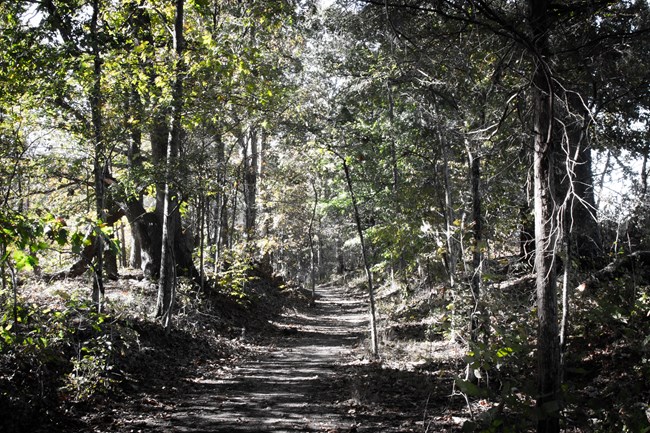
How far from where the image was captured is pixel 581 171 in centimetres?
1067

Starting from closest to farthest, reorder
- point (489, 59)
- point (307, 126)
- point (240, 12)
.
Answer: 1. point (489, 59)
2. point (240, 12)
3. point (307, 126)

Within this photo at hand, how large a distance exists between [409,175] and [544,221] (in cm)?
1173

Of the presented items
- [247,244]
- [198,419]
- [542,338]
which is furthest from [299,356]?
[542,338]

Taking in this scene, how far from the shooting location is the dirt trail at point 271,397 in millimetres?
5973

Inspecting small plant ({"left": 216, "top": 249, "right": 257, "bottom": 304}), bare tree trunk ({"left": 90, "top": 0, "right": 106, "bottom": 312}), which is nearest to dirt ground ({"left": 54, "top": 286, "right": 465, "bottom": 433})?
bare tree trunk ({"left": 90, "top": 0, "right": 106, "bottom": 312})

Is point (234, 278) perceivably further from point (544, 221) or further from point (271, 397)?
point (544, 221)

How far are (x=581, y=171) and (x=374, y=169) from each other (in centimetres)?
975

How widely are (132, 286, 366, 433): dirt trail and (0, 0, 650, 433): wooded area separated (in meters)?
1.22

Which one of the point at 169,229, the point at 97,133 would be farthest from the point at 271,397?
the point at 97,133

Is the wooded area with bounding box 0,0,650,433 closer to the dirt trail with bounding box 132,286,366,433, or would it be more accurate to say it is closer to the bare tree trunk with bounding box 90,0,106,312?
the bare tree trunk with bounding box 90,0,106,312

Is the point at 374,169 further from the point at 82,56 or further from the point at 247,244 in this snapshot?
the point at 82,56

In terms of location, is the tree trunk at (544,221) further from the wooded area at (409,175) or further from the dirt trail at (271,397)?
the dirt trail at (271,397)

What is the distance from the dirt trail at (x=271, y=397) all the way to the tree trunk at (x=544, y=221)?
2640mm

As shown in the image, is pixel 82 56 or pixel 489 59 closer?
pixel 489 59
